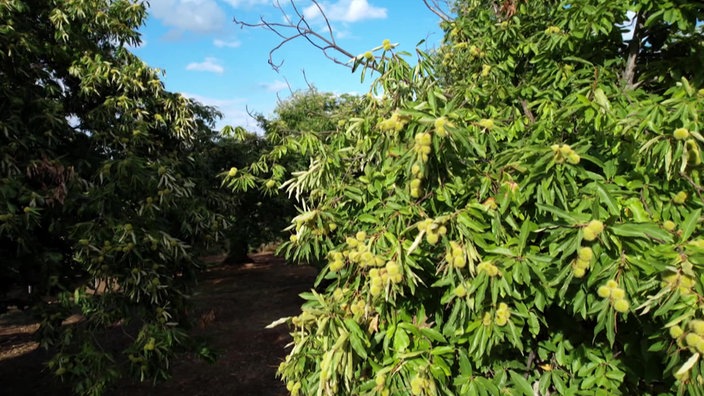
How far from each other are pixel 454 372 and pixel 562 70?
210 centimetres

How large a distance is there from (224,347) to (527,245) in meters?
6.89

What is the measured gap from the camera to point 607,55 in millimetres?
2865

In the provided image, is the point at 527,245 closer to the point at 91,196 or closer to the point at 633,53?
the point at 633,53

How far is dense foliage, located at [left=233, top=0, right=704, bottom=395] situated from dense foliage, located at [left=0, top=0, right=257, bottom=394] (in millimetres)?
1905

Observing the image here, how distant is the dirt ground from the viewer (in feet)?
19.4

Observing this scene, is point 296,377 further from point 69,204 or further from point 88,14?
point 88,14

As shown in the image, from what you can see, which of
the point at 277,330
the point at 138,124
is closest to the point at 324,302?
the point at 138,124

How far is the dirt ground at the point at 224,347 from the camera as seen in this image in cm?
591

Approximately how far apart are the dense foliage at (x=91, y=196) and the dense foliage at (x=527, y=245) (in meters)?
1.91

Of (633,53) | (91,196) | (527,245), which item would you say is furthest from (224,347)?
(633,53)

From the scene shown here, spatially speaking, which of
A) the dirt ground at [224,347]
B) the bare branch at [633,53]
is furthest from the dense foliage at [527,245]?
the dirt ground at [224,347]

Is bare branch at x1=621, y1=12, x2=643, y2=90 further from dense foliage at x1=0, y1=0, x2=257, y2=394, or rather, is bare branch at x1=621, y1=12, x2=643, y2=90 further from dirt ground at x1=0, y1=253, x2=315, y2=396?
dense foliage at x1=0, y1=0, x2=257, y2=394

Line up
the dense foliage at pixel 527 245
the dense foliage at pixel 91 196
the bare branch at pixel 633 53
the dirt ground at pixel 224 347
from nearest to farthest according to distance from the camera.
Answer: the dense foliage at pixel 527 245 → the bare branch at pixel 633 53 → the dense foliage at pixel 91 196 → the dirt ground at pixel 224 347

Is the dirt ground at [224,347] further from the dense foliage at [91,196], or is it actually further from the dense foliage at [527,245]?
the dense foliage at [527,245]
